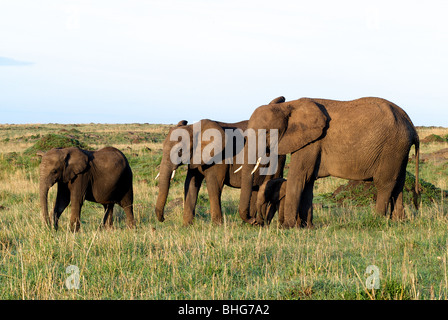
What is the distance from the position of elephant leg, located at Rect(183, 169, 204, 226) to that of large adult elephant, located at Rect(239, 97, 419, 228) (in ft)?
4.76

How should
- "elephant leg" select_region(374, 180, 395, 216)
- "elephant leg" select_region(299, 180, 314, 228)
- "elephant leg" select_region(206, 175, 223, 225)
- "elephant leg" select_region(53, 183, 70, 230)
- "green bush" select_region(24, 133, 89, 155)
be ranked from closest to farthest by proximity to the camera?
1. "elephant leg" select_region(374, 180, 395, 216)
2. "elephant leg" select_region(299, 180, 314, 228)
3. "elephant leg" select_region(53, 183, 70, 230)
4. "elephant leg" select_region(206, 175, 223, 225)
5. "green bush" select_region(24, 133, 89, 155)

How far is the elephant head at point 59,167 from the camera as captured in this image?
11469 millimetres

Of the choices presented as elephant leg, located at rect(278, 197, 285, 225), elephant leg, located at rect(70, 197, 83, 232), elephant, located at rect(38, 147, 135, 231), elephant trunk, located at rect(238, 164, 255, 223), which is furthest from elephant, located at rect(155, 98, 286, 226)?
elephant leg, located at rect(70, 197, 83, 232)

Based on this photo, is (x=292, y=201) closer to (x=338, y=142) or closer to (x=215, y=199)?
(x=338, y=142)

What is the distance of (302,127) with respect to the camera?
1109 cm

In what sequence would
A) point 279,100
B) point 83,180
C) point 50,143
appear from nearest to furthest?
1. point 83,180
2. point 279,100
3. point 50,143

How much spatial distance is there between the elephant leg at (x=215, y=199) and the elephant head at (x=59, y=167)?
2656 mm

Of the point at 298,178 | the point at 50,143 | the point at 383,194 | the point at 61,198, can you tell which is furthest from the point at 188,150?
the point at 50,143

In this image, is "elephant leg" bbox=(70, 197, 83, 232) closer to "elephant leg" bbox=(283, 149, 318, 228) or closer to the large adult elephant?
the large adult elephant

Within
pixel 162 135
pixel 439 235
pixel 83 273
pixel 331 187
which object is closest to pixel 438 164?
pixel 331 187

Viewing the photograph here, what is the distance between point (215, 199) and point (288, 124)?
230 cm

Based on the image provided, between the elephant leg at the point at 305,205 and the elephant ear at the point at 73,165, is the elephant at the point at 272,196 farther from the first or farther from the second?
the elephant ear at the point at 73,165

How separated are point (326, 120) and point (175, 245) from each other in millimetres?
4153

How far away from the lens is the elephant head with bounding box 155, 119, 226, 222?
12.2 meters
